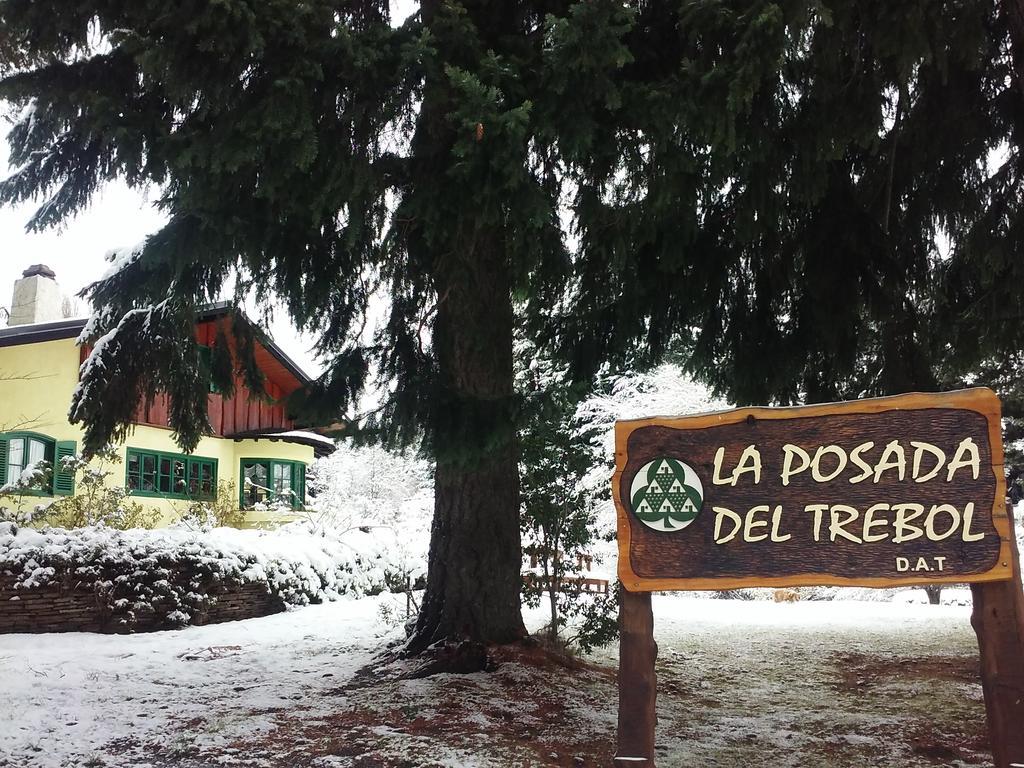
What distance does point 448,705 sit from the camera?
17.0 feet

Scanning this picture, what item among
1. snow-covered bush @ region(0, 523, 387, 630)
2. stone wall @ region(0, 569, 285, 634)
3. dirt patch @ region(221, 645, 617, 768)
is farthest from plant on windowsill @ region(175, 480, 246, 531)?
dirt patch @ region(221, 645, 617, 768)

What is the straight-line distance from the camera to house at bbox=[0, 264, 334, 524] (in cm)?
1428

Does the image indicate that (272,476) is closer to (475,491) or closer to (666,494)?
(475,491)

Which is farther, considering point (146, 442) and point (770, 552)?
point (146, 442)

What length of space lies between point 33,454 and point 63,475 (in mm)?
680

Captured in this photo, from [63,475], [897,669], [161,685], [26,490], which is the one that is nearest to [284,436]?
[63,475]

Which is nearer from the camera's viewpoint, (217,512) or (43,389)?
(217,512)

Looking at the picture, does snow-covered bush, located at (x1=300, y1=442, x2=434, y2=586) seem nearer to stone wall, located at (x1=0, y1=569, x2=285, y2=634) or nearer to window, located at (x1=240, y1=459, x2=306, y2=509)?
window, located at (x1=240, y1=459, x2=306, y2=509)

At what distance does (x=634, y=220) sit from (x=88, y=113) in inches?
127

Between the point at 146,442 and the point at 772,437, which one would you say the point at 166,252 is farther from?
the point at 146,442

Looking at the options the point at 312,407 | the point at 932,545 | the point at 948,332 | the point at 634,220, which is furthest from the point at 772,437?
the point at 948,332

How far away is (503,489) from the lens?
624 cm

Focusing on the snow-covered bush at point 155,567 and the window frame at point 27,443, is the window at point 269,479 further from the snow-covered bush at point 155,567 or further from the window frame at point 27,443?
the snow-covered bush at point 155,567

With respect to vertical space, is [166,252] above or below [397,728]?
above
